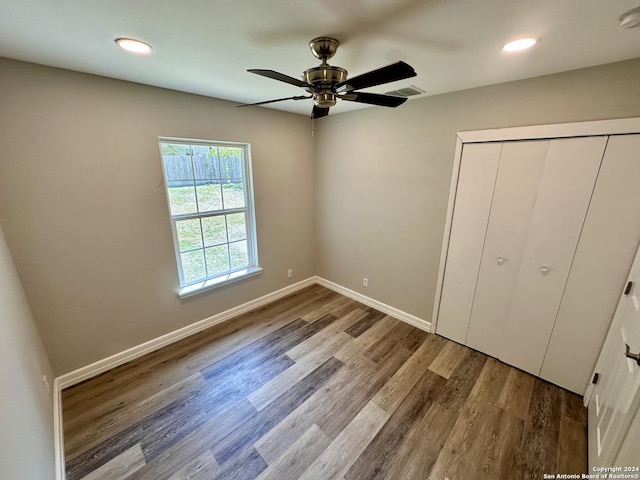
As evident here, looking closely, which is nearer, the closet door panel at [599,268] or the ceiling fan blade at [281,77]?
the ceiling fan blade at [281,77]

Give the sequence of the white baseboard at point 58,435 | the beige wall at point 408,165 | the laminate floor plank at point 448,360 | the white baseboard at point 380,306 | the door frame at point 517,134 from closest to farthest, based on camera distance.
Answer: the white baseboard at point 58,435
the door frame at point 517,134
the beige wall at point 408,165
the laminate floor plank at point 448,360
the white baseboard at point 380,306

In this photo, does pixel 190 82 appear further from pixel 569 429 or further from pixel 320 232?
pixel 569 429

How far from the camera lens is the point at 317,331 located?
2.74 meters

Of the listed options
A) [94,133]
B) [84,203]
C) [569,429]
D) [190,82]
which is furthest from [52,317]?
[569,429]

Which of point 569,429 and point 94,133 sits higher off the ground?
point 94,133

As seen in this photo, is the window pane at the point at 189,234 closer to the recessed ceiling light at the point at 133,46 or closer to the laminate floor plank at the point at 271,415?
the recessed ceiling light at the point at 133,46

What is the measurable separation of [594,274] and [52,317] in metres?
3.96

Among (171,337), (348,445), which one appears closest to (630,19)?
(348,445)

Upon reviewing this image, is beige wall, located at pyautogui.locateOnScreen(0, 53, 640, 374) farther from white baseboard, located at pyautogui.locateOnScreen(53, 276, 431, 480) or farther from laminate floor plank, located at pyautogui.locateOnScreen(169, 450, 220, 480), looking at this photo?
laminate floor plank, located at pyautogui.locateOnScreen(169, 450, 220, 480)

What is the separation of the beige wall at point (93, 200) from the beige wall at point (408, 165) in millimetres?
1214

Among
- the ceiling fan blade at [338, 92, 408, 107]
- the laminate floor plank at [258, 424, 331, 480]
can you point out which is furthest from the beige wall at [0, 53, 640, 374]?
the laminate floor plank at [258, 424, 331, 480]

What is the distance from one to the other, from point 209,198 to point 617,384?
3.31 meters

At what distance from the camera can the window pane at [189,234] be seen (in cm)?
248

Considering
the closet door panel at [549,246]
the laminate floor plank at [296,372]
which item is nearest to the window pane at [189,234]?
the laminate floor plank at [296,372]
